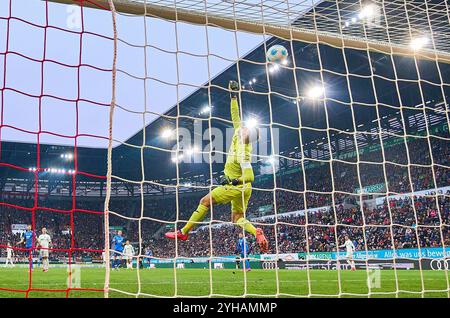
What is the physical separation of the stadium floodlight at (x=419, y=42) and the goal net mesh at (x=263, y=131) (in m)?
0.06

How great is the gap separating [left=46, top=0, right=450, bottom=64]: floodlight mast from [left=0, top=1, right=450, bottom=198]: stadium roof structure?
7.32 meters

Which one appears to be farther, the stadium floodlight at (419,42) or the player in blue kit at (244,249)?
the stadium floodlight at (419,42)

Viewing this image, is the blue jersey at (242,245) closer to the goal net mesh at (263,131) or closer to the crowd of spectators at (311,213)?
the goal net mesh at (263,131)

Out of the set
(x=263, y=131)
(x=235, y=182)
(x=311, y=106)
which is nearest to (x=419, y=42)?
(x=235, y=182)

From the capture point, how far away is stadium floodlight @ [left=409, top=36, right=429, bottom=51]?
5.93 meters

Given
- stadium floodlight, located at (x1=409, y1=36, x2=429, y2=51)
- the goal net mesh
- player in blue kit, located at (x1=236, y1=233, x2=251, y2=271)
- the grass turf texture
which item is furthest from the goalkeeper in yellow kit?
stadium floodlight, located at (x1=409, y1=36, x2=429, y2=51)

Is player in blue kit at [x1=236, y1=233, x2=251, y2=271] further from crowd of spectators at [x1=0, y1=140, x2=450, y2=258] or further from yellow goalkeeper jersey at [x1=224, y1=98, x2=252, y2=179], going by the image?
yellow goalkeeper jersey at [x1=224, y1=98, x2=252, y2=179]

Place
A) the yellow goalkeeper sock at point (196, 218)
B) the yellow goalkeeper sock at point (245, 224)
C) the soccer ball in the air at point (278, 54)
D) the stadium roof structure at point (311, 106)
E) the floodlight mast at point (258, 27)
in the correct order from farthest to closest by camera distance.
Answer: the stadium roof structure at point (311, 106) < the soccer ball in the air at point (278, 54) < the yellow goalkeeper sock at point (196, 218) < the yellow goalkeeper sock at point (245, 224) < the floodlight mast at point (258, 27)

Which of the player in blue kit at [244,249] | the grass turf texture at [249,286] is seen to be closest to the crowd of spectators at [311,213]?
the player in blue kit at [244,249]

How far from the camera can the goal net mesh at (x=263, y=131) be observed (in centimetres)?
456

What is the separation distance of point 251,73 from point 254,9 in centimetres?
1498

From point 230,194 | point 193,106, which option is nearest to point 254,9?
point 230,194
